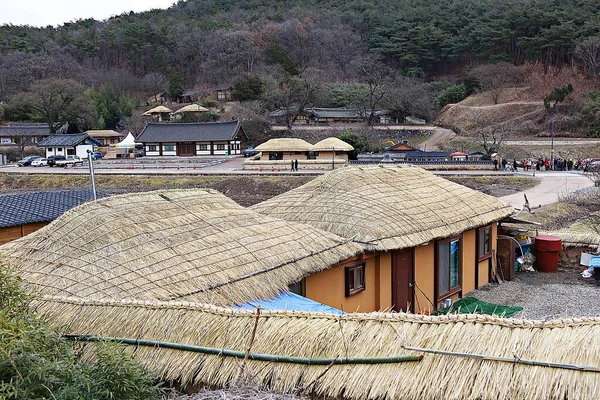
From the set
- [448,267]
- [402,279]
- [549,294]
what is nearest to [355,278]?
[402,279]

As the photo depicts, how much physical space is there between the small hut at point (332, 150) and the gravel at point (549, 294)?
1247 inches

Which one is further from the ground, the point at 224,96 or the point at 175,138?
the point at 224,96

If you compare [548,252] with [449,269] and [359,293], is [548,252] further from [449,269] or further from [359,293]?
[359,293]

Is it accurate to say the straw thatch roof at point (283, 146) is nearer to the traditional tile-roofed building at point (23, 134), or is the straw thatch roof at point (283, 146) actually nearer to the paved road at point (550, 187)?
the paved road at point (550, 187)

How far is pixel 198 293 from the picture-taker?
8305mm

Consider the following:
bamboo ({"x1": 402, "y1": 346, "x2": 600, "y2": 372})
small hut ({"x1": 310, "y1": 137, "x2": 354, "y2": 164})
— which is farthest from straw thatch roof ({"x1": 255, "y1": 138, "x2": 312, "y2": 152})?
bamboo ({"x1": 402, "y1": 346, "x2": 600, "y2": 372})

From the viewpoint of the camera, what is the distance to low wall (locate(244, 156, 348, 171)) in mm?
47431

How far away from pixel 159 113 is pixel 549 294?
227 ft

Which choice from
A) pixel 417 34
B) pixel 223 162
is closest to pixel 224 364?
pixel 223 162

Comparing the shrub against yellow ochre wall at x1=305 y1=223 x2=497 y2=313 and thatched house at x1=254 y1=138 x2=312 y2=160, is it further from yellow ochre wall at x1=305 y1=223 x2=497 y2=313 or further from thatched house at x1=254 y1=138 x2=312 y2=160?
thatched house at x1=254 y1=138 x2=312 y2=160

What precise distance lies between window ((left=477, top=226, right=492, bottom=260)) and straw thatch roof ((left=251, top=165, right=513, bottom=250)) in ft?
1.57

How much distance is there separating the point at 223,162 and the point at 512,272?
40056 mm

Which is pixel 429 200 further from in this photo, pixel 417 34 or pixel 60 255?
pixel 417 34

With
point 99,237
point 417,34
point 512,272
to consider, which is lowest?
point 512,272
